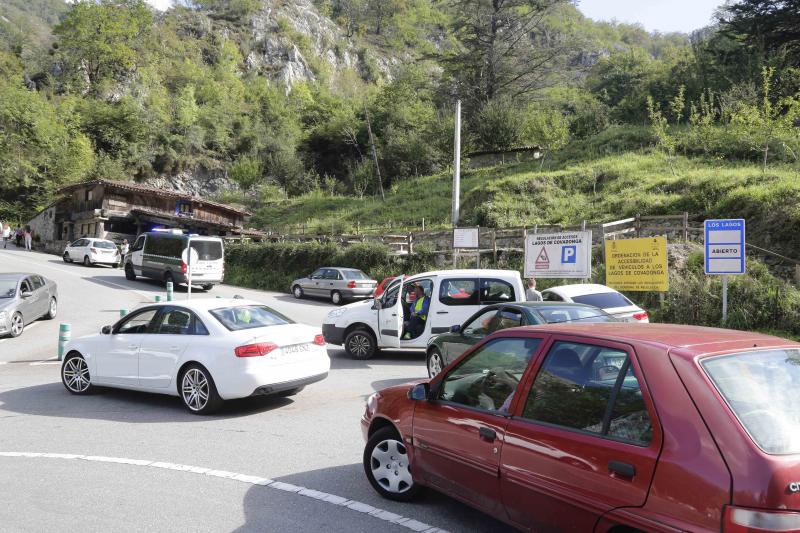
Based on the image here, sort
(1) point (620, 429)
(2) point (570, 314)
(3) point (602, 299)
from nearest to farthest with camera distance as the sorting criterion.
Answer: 1. (1) point (620, 429)
2. (2) point (570, 314)
3. (3) point (602, 299)

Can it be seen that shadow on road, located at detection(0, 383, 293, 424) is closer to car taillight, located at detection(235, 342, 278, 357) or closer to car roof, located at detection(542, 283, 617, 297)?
car taillight, located at detection(235, 342, 278, 357)

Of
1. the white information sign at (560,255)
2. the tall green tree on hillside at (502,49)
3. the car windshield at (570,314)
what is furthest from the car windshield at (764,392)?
the tall green tree on hillside at (502,49)

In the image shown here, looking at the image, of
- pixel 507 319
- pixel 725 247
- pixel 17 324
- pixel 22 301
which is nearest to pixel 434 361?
pixel 507 319

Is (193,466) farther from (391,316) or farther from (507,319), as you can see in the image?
(391,316)

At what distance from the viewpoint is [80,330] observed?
16.0 m

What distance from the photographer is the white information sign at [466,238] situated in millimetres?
21844

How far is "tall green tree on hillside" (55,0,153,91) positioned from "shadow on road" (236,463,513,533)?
274 feet

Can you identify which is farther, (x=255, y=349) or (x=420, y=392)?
(x=255, y=349)

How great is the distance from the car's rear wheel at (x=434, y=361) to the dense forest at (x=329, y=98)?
24.6 metres

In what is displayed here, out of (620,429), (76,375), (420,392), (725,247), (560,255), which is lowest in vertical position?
(76,375)

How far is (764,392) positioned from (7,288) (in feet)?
58.0

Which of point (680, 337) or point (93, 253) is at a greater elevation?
point (93, 253)

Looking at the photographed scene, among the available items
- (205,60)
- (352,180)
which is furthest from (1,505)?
(205,60)

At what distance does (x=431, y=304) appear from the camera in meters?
11.4
